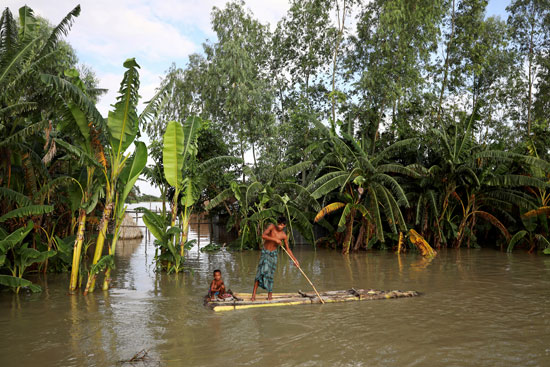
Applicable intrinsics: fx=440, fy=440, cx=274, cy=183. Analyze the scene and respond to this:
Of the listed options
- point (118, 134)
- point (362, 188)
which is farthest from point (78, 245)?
point (362, 188)

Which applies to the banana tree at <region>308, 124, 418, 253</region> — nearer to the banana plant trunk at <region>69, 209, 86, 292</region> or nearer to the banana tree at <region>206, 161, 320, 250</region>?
the banana tree at <region>206, 161, 320, 250</region>

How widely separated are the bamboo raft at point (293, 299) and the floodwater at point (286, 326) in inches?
6.5

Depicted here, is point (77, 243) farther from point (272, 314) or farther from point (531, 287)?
point (531, 287)

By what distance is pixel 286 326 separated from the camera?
6.55 metres

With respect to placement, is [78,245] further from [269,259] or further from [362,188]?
[362,188]

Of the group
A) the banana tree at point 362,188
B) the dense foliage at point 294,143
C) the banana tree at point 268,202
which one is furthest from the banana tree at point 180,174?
the banana tree at point 362,188

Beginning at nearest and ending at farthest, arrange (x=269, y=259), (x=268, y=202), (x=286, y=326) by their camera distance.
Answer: (x=286, y=326) < (x=269, y=259) < (x=268, y=202)

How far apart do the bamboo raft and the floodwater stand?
0.17m

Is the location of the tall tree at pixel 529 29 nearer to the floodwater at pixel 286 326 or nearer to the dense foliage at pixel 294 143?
the dense foliage at pixel 294 143

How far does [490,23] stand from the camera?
88.8ft

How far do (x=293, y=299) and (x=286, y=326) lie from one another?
56.1 inches

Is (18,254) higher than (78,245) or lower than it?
lower

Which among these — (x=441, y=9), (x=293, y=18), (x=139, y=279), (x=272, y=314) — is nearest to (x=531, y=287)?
(x=272, y=314)

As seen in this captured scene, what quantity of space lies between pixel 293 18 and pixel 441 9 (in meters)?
8.14
